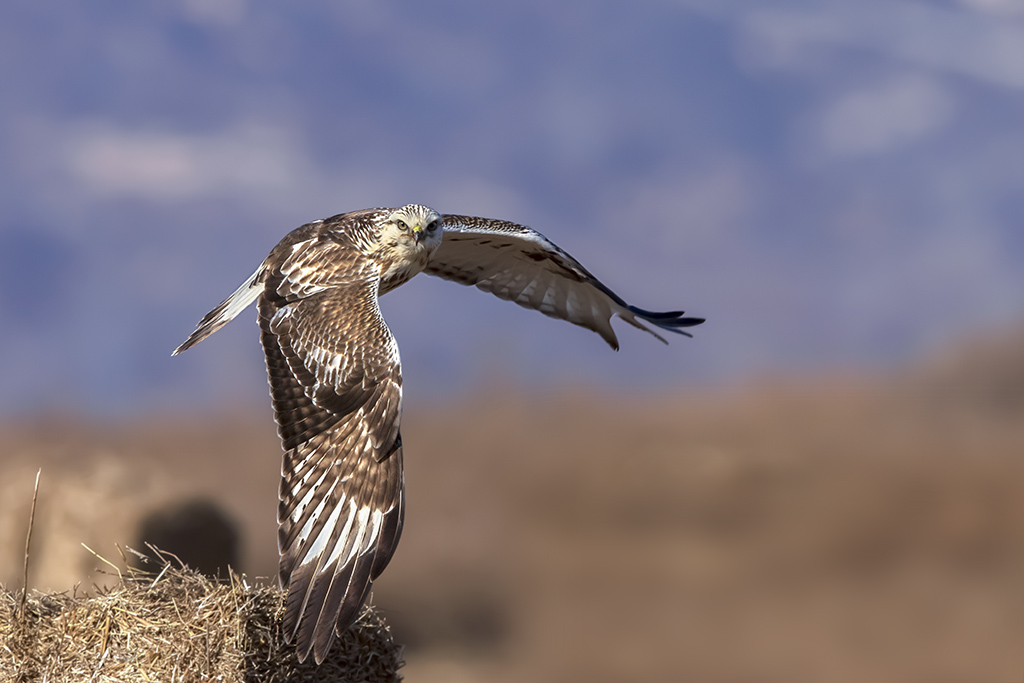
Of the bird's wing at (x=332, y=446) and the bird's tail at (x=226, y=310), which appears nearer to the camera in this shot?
the bird's wing at (x=332, y=446)

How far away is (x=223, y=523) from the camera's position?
9.35m

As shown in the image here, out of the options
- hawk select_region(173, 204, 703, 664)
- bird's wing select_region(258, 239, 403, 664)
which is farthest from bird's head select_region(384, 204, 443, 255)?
bird's wing select_region(258, 239, 403, 664)

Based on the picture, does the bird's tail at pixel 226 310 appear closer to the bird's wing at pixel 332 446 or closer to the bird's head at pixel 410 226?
the bird's wing at pixel 332 446

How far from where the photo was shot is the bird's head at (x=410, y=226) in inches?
249

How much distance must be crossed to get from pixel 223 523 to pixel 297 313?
180 inches

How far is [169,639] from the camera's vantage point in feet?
19.7

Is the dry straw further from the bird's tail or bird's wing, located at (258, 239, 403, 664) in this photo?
the bird's tail

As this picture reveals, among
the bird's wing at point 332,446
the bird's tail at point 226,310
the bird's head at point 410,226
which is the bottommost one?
the bird's wing at point 332,446

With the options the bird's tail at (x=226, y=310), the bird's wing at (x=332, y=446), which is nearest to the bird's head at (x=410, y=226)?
the bird's wing at (x=332, y=446)

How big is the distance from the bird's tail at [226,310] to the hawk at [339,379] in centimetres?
1

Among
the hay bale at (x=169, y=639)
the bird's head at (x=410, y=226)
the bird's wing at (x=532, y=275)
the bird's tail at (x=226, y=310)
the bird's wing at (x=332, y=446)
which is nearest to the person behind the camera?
the bird's wing at (x=332, y=446)

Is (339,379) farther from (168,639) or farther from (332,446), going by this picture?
(168,639)

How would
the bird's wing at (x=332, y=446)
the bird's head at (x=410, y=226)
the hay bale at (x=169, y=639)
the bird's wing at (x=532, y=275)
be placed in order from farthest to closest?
1. the bird's wing at (x=532, y=275)
2. the bird's head at (x=410, y=226)
3. the hay bale at (x=169, y=639)
4. the bird's wing at (x=332, y=446)

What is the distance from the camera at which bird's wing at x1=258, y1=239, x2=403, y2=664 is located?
4.45 m
